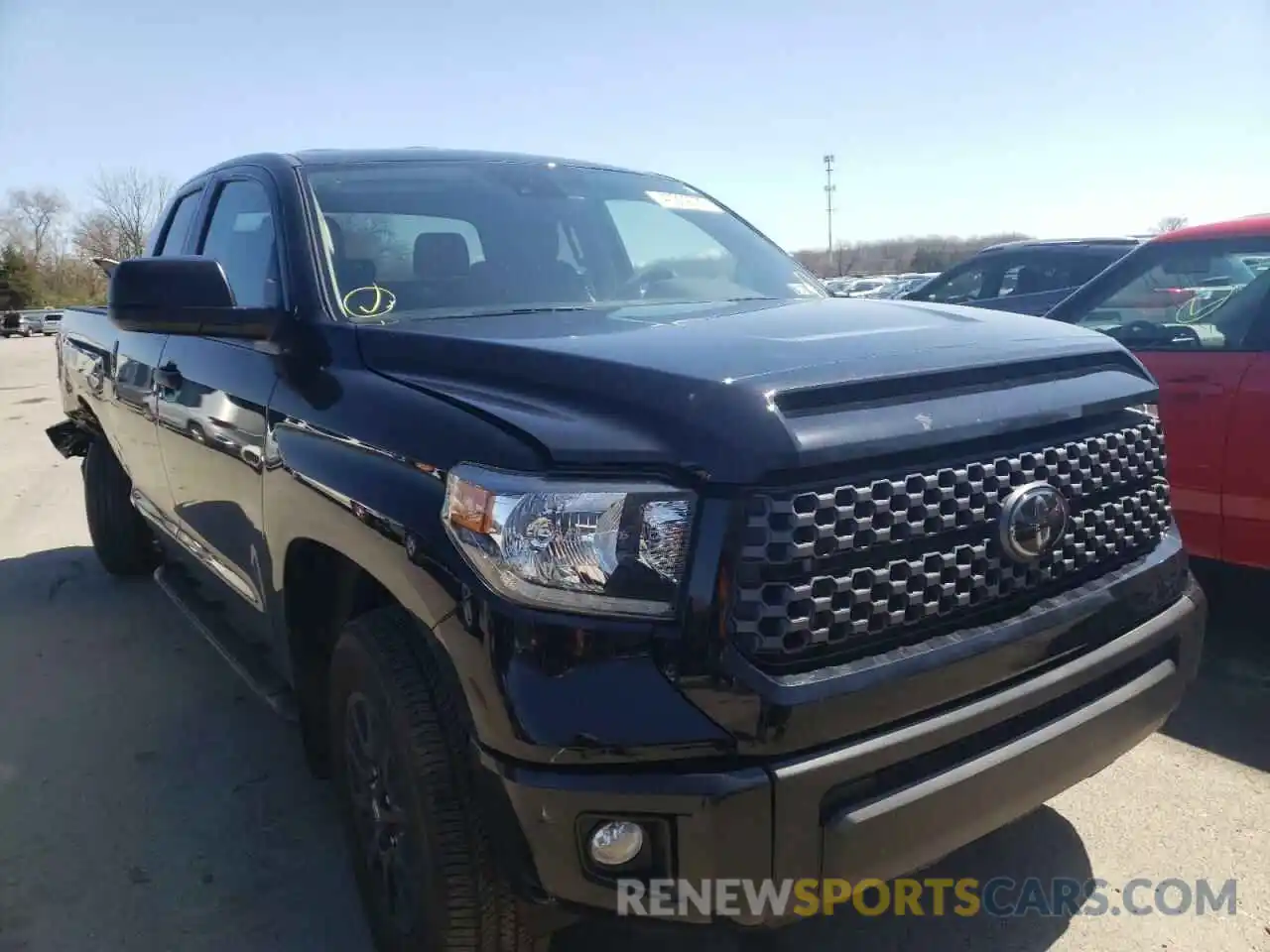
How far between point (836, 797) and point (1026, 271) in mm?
7444

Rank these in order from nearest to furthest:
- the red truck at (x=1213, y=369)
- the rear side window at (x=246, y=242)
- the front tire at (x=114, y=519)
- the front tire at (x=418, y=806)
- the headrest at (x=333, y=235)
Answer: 1. the front tire at (x=418, y=806)
2. the headrest at (x=333, y=235)
3. the rear side window at (x=246, y=242)
4. the red truck at (x=1213, y=369)
5. the front tire at (x=114, y=519)

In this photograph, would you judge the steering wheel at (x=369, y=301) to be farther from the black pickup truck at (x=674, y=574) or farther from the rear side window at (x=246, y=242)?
the rear side window at (x=246, y=242)

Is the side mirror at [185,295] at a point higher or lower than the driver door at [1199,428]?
higher

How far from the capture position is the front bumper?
1.72 meters

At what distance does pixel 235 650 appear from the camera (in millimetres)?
3299

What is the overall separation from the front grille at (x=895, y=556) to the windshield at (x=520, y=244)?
1.28 metres

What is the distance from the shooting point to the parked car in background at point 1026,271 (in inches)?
316

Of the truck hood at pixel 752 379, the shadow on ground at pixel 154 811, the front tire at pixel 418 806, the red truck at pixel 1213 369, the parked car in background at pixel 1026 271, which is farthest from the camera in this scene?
the parked car in background at pixel 1026 271

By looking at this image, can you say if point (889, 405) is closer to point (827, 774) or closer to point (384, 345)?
point (827, 774)

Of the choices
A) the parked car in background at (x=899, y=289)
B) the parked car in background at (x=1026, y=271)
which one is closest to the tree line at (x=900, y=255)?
the parked car in background at (x=899, y=289)

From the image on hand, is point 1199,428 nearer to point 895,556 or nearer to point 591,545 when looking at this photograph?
point 895,556

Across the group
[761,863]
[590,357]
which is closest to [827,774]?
[761,863]

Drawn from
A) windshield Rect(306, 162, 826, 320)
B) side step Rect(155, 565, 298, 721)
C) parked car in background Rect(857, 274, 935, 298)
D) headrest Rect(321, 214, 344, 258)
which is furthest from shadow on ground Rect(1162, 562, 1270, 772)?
parked car in background Rect(857, 274, 935, 298)

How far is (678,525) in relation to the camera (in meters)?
1.80
